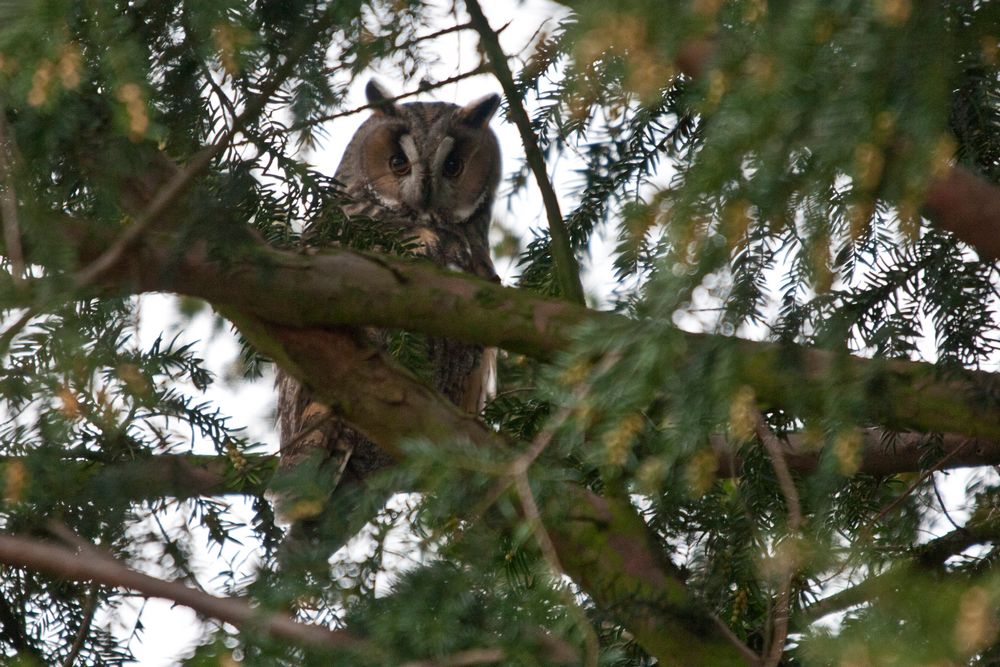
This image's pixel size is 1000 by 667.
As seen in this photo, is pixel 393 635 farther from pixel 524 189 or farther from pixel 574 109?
pixel 524 189

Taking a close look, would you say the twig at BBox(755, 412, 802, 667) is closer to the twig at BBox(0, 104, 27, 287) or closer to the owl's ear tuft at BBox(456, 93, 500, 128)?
the twig at BBox(0, 104, 27, 287)

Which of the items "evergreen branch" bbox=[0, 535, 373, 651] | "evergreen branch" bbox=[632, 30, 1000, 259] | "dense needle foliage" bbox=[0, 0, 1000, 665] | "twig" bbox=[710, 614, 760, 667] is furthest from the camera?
"twig" bbox=[710, 614, 760, 667]

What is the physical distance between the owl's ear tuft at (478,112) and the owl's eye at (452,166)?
0.38 feet

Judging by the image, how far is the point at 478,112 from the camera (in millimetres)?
3553

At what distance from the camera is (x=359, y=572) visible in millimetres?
1438

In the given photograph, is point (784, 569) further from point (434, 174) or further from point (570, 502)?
point (434, 174)

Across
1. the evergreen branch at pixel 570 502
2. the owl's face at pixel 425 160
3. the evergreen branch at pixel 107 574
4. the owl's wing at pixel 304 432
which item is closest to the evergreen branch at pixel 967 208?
the evergreen branch at pixel 570 502

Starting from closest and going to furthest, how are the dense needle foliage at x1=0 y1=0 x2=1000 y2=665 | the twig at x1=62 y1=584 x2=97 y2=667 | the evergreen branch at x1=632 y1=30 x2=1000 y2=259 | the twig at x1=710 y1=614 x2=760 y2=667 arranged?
the dense needle foliage at x1=0 y1=0 x2=1000 y2=665 → the evergreen branch at x1=632 y1=30 x2=1000 y2=259 → the twig at x1=710 y1=614 x2=760 y2=667 → the twig at x1=62 y1=584 x2=97 y2=667

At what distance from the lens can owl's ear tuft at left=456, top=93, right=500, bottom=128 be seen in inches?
139

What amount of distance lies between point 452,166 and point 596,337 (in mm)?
2477

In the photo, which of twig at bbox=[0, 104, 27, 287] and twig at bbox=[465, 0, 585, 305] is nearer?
twig at bbox=[0, 104, 27, 287]

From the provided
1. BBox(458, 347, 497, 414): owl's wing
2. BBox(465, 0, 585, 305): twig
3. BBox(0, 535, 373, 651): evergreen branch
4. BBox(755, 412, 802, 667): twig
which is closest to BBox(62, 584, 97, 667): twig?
BBox(0, 535, 373, 651): evergreen branch

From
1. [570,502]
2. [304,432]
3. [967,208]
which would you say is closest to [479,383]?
[304,432]

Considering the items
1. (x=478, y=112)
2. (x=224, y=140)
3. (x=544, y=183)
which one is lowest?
(x=224, y=140)
